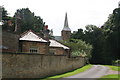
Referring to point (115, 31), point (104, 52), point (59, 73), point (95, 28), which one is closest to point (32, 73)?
point (59, 73)

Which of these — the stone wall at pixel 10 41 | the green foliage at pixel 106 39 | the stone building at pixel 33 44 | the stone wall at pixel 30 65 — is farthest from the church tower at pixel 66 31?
the stone wall at pixel 30 65

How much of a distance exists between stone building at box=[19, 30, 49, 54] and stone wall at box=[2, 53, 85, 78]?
16.1 feet

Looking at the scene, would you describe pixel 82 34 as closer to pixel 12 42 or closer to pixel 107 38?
pixel 107 38

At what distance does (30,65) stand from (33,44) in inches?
392

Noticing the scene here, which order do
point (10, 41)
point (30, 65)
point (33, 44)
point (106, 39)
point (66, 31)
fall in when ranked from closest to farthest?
point (30, 65)
point (10, 41)
point (33, 44)
point (106, 39)
point (66, 31)

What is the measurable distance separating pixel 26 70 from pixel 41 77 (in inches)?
100

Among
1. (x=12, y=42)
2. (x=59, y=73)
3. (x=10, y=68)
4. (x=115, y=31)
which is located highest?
(x=115, y=31)

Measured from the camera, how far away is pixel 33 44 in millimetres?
28266

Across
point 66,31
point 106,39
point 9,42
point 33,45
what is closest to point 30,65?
point 9,42

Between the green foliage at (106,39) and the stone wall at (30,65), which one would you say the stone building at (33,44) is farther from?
the green foliage at (106,39)

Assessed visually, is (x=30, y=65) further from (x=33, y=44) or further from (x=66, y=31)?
(x=66, y=31)

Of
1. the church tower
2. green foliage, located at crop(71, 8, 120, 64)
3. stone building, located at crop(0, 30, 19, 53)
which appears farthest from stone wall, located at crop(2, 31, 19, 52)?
A: the church tower

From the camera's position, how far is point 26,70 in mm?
18031

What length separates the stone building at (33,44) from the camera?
90.5 feet
